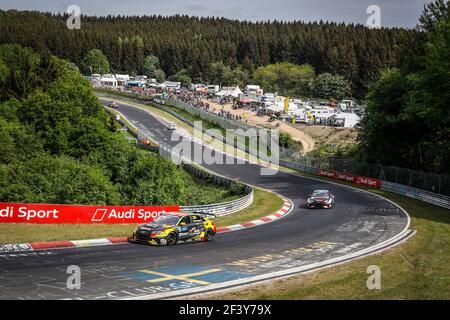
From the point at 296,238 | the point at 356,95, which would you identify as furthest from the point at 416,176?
the point at 356,95

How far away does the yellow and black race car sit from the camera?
2564 centimetres

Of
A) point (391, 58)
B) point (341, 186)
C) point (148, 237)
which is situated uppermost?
point (391, 58)

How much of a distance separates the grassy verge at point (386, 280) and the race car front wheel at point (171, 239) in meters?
7.74

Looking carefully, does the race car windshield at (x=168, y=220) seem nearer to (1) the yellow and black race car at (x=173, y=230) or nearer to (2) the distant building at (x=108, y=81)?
(1) the yellow and black race car at (x=173, y=230)

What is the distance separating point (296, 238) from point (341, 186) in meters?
33.5

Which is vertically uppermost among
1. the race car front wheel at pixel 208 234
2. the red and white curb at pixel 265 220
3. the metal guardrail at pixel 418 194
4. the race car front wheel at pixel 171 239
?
the race car front wheel at pixel 171 239

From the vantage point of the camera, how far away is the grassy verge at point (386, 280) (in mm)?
17516

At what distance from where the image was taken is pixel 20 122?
63219 millimetres

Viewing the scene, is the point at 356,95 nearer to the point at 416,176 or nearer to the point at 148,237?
the point at 416,176

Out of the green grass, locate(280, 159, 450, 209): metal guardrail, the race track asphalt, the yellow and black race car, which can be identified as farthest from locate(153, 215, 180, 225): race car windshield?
locate(280, 159, 450, 209): metal guardrail

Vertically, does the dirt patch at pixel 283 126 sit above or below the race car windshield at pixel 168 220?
below

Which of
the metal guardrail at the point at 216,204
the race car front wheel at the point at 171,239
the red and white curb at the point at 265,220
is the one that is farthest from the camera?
the metal guardrail at the point at 216,204

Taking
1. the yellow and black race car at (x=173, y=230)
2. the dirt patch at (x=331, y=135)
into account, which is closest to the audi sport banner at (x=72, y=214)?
the yellow and black race car at (x=173, y=230)

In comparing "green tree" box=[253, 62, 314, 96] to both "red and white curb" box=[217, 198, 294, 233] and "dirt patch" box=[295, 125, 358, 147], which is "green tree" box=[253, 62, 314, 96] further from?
"red and white curb" box=[217, 198, 294, 233]
